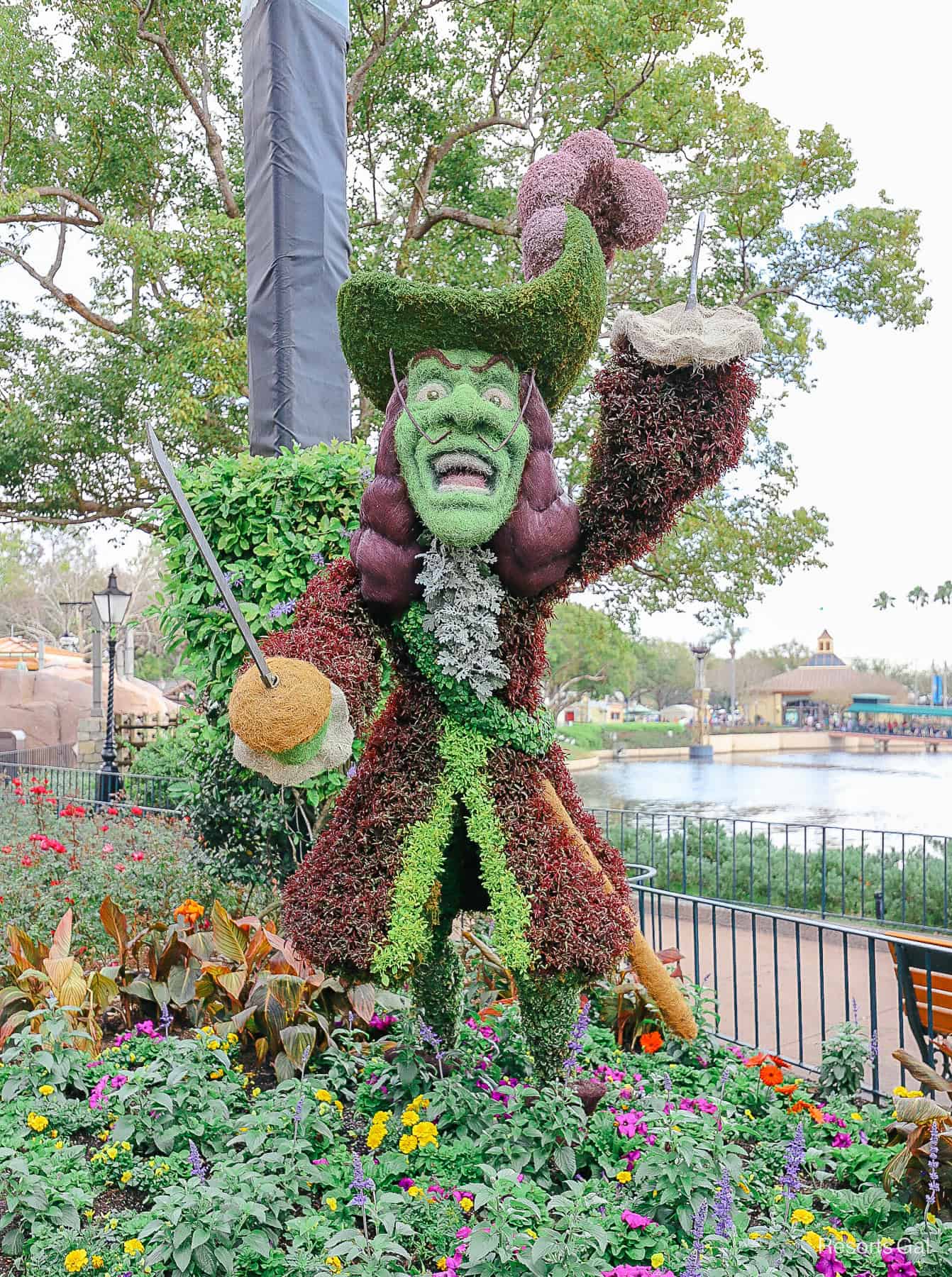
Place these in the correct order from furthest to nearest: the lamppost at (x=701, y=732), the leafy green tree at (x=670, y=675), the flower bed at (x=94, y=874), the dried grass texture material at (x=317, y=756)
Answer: the leafy green tree at (x=670, y=675), the lamppost at (x=701, y=732), the flower bed at (x=94, y=874), the dried grass texture material at (x=317, y=756)

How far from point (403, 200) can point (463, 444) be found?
9781 millimetres

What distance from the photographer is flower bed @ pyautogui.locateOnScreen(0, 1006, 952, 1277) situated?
2359 millimetres

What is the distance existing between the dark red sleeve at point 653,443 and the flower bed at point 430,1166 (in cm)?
171

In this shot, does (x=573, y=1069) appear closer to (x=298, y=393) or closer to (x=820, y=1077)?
(x=820, y=1077)

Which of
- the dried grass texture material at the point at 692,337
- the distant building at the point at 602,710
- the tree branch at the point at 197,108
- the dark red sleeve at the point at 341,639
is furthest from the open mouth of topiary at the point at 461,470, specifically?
the distant building at the point at 602,710

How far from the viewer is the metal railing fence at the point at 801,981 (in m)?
4.12

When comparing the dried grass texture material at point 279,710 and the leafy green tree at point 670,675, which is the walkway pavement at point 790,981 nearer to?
the dried grass texture material at point 279,710

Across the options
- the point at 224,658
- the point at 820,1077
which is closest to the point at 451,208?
the point at 224,658

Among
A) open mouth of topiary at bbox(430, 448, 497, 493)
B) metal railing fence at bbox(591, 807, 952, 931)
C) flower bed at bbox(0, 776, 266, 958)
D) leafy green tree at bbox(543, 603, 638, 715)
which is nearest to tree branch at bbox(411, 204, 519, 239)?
metal railing fence at bbox(591, 807, 952, 931)

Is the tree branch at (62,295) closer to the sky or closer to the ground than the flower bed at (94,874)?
closer to the sky

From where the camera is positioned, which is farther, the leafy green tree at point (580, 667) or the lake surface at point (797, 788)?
the leafy green tree at point (580, 667)

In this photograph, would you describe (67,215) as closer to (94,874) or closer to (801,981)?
(94,874)

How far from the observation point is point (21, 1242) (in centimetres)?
253

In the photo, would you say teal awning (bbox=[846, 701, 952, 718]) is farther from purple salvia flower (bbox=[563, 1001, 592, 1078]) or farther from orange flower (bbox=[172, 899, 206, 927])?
purple salvia flower (bbox=[563, 1001, 592, 1078])
